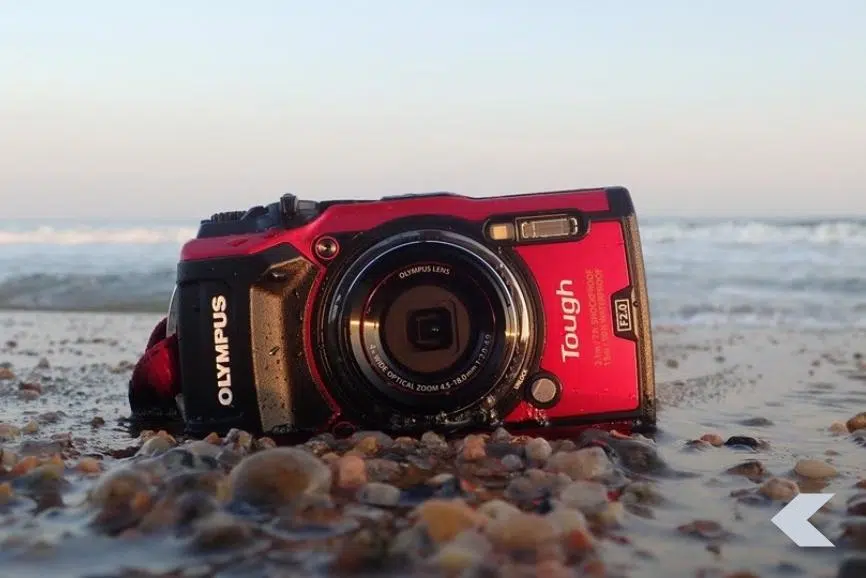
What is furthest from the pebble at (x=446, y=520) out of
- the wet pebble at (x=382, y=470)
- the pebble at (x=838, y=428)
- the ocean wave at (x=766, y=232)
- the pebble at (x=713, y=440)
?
the ocean wave at (x=766, y=232)

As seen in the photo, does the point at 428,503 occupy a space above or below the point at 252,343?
below

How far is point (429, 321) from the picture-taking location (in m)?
2.41

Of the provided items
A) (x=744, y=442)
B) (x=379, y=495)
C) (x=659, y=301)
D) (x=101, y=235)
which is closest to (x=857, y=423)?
(x=744, y=442)

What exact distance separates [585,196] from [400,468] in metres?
0.91

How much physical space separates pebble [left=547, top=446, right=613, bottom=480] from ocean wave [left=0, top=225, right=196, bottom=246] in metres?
18.2

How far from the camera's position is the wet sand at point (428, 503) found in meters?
1.51

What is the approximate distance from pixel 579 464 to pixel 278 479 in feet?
2.19

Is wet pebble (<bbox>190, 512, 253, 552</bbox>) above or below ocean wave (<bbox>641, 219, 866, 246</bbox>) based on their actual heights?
below

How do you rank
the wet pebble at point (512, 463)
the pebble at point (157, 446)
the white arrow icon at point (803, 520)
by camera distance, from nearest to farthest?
the white arrow icon at point (803, 520) → the wet pebble at point (512, 463) → the pebble at point (157, 446)

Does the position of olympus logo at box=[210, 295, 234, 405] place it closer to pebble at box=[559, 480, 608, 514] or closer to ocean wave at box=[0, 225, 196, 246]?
pebble at box=[559, 480, 608, 514]

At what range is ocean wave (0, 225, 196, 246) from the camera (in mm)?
20141

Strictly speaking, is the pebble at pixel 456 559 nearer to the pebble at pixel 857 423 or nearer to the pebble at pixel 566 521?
the pebble at pixel 566 521

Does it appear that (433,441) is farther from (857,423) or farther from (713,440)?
(857,423)

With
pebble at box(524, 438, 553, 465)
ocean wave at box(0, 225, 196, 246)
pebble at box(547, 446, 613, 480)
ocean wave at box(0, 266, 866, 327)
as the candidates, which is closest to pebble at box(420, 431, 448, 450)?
pebble at box(524, 438, 553, 465)
